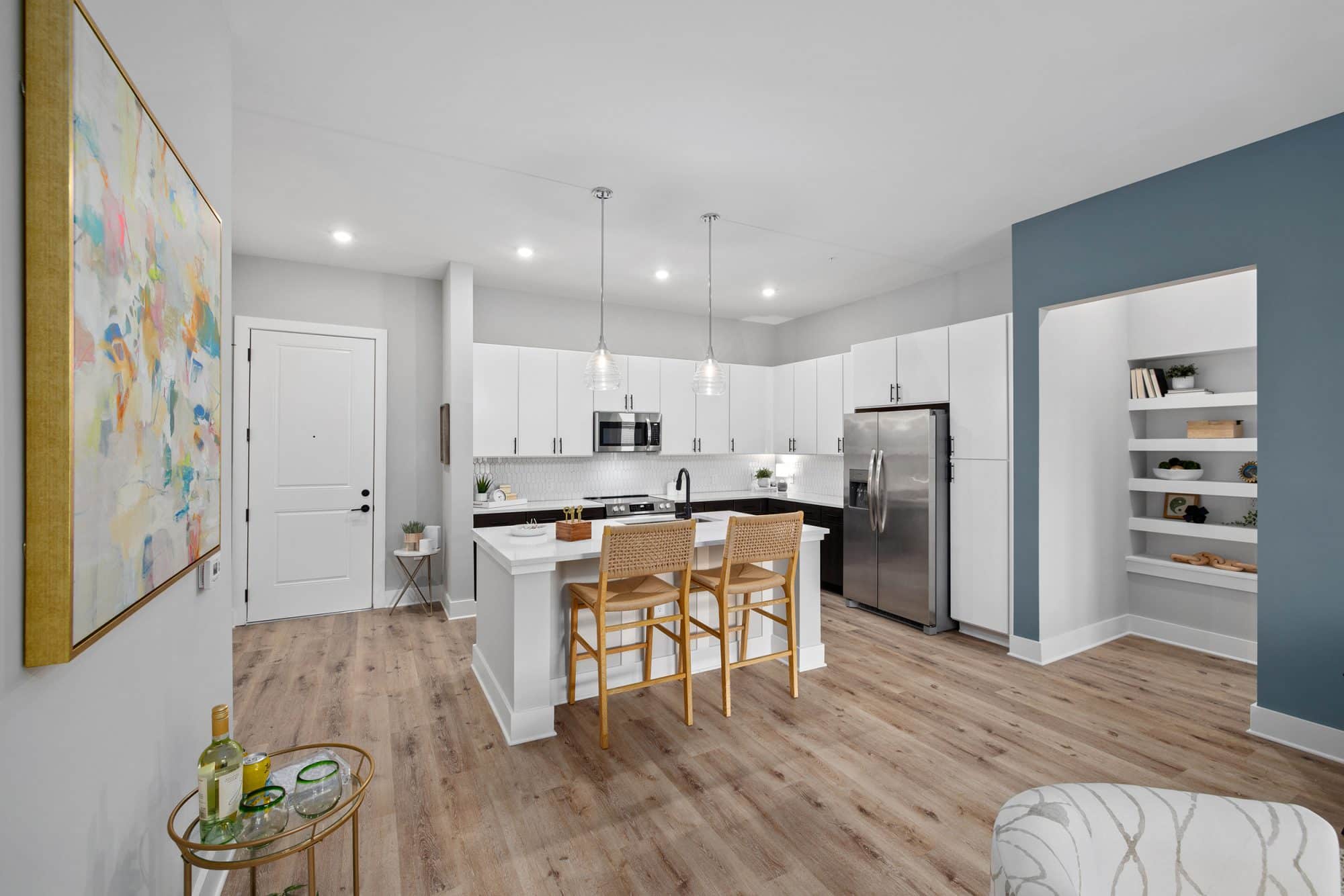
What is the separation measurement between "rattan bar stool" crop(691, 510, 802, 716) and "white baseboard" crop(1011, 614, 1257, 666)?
164cm

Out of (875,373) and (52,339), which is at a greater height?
(875,373)

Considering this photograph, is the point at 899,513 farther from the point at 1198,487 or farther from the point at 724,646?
the point at 724,646

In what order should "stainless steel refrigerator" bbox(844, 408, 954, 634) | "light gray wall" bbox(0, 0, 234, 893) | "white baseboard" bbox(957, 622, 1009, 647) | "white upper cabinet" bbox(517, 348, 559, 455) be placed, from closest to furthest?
"light gray wall" bbox(0, 0, 234, 893)
"white baseboard" bbox(957, 622, 1009, 647)
"stainless steel refrigerator" bbox(844, 408, 954, 634)
"white upper cabinet" bbox(517, 348, 559, 455)

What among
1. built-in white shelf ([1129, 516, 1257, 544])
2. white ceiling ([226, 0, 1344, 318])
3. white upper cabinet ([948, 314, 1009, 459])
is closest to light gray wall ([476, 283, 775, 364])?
white ceiling ([226, 0, 1344, 318])

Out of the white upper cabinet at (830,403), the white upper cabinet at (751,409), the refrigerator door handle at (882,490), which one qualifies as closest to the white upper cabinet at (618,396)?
the white upper cabinet at (751,409)

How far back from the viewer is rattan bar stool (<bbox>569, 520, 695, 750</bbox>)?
281cm

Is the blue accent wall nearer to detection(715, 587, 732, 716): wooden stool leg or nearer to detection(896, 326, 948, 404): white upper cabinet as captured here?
detection(896, 326, 948, 404): white upper cabinet

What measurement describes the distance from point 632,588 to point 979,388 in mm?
2856

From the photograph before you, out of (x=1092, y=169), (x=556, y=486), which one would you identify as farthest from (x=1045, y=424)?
(x=556, y=486)

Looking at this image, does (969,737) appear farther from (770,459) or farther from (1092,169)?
(770,459)

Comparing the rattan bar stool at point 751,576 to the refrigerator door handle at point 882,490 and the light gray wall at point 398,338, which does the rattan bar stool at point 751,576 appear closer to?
the refrigerator door handle at point 882,490

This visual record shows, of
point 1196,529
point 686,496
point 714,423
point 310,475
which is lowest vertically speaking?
point 1196,529

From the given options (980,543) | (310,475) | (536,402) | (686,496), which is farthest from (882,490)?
(310,475)

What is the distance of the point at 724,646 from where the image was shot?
10.3ft
